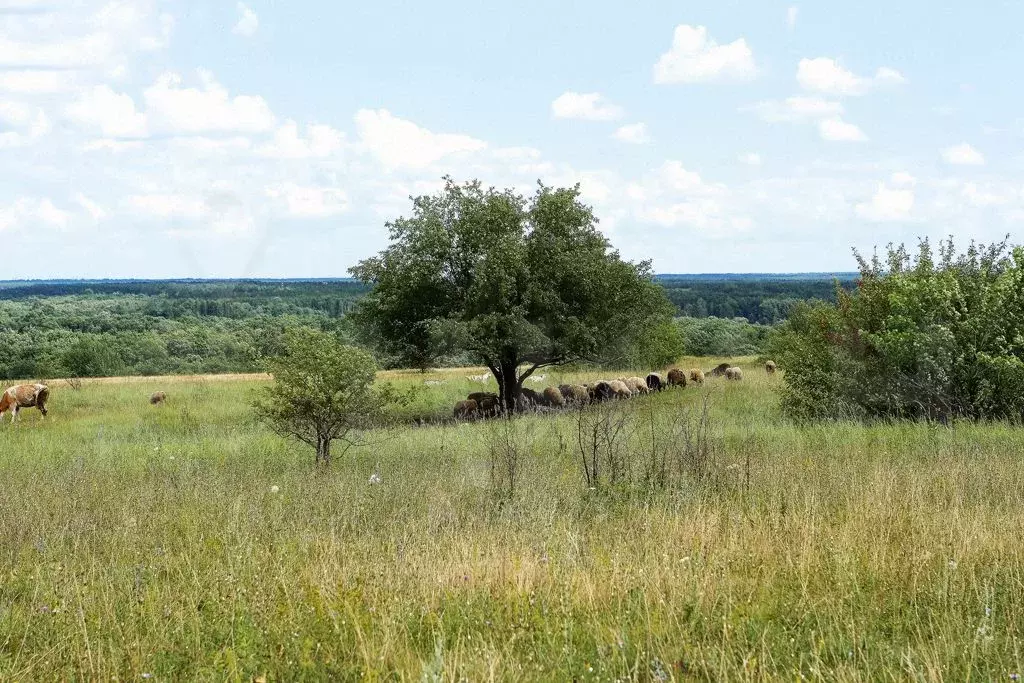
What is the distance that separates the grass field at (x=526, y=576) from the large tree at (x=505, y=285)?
592 inches

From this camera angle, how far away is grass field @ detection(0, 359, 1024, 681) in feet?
14.0

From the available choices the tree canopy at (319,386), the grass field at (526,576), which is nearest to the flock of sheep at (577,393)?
the tree canopy at (319,386)

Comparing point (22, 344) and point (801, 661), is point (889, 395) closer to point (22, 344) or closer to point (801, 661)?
point (801, 661)

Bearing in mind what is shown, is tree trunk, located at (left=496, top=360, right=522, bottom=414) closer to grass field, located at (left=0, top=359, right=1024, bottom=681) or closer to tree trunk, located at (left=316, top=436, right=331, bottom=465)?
tree trunk, located at (left=316, top=436, right=331, bottom=465)

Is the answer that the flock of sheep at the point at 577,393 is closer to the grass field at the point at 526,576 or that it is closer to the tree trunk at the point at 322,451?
the tree trunk at the point at 322,451

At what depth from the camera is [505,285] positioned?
2436 cm

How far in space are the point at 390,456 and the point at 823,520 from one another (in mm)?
8086

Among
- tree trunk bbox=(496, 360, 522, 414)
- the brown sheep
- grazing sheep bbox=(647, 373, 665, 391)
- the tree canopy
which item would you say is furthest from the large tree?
the tree canopy

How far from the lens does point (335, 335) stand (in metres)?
13.3

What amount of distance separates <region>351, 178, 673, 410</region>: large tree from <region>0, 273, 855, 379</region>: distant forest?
3487mm

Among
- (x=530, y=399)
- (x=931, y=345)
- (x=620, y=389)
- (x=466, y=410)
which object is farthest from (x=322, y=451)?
(x=620, y=389)

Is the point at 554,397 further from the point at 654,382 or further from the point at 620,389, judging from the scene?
the point at 654,382

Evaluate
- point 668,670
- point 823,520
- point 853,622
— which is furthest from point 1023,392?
point 668,670

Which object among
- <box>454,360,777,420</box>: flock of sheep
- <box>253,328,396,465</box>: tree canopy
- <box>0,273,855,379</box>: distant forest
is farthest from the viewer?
<box>0,273,855,379</box>: distant forest
